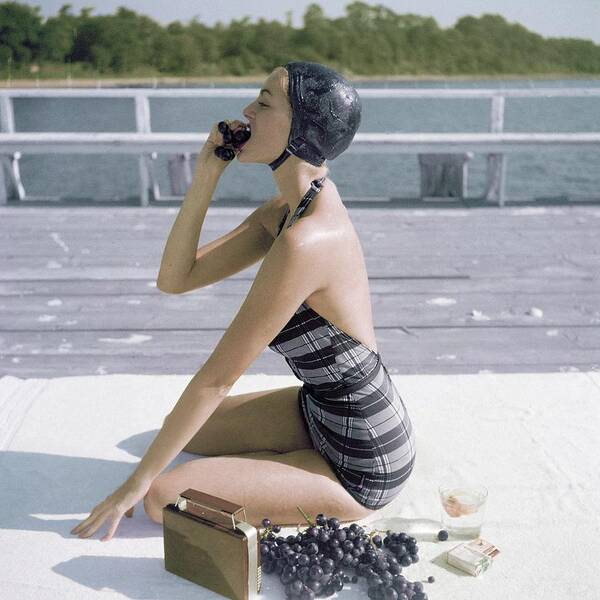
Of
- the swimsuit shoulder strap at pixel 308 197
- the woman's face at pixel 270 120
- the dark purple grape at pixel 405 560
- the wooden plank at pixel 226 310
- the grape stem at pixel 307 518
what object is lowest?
the wooden plank at pixel 226 310

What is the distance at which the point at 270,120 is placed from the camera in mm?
1850

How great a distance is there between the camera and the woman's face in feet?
6.01

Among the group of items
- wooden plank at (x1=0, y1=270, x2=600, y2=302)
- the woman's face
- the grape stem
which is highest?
the woman's face

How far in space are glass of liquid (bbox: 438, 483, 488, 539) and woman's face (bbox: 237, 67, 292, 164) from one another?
882 mm

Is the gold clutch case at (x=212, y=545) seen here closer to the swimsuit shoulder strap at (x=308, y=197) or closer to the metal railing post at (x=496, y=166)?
the swimsuit shoulder strap at (x=308, y=197)

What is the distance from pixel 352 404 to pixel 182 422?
397 mm

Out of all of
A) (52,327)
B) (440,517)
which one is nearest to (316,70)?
(440,517)

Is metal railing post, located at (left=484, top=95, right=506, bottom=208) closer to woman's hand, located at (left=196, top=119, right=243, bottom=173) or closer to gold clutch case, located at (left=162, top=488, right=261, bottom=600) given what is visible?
woman's hand, located at (left=196, top=119, right=243, bottom=173)

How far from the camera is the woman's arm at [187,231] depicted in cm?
206

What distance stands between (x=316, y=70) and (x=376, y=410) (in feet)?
2.58

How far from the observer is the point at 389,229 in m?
5.12

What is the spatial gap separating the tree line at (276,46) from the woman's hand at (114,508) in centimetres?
2526

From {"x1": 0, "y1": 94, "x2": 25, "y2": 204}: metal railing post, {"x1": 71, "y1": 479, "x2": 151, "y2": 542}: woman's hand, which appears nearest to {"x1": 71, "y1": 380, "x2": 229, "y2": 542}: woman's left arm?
{"x1": 71, "y1": 479, "x2": 151, "y2": 542}: woman's hand

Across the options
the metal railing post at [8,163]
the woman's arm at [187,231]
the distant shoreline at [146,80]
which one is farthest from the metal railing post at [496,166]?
the distant shoreline at [146,80]
